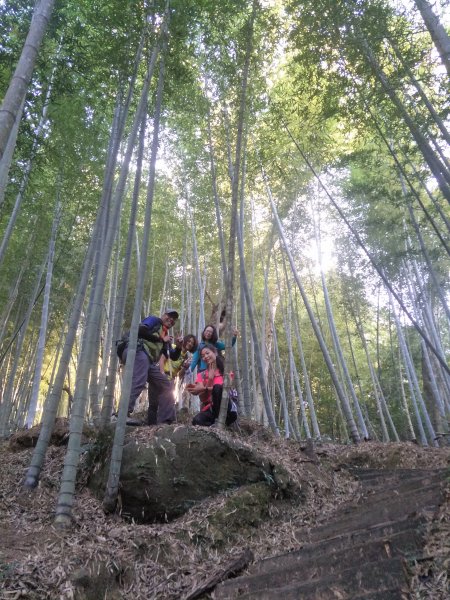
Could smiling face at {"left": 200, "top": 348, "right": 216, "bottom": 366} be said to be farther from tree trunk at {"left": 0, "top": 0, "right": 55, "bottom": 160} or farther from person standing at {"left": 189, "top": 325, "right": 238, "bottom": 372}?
tree trunk at {"left": 0, "top": 0, "right": 55, "bottom": 160}

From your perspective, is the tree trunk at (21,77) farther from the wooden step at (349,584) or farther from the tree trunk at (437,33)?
the tree trunk at (437,33)

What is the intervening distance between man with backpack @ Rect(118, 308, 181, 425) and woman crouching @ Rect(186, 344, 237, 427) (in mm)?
258

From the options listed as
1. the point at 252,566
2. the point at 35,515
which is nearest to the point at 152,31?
the point at 35,515

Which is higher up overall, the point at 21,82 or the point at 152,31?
the point at 152,31

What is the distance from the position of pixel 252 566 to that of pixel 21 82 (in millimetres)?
3207

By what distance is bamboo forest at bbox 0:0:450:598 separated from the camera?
3.70 m

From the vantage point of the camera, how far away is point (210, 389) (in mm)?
4430

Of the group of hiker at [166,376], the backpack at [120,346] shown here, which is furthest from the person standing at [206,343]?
the backpack at [120,346]

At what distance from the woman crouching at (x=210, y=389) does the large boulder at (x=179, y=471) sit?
0.67 m

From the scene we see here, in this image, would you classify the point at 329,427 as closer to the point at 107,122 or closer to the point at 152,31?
the point at 107,122

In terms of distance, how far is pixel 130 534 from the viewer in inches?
111

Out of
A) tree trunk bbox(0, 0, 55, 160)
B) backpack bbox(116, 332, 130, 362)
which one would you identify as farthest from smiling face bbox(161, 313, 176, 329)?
tree trunk bbox(0, 0, 55, 160)

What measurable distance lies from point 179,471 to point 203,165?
21.1 ft

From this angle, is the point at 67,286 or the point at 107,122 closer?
the point at 107,122
